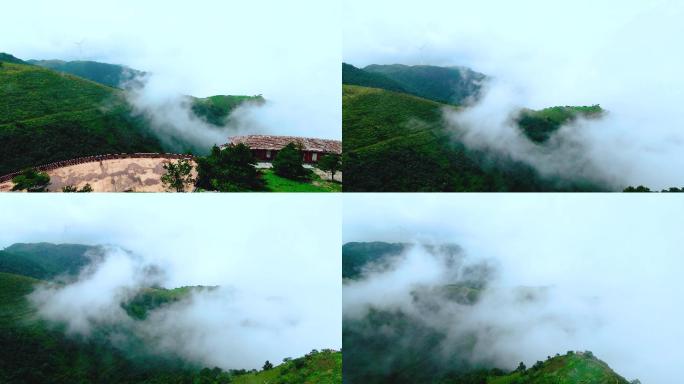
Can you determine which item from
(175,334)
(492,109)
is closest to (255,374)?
(175,334)

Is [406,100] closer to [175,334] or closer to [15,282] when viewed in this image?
[175,334]

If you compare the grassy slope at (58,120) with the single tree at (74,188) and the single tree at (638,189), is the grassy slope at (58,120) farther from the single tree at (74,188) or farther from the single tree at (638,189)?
the single tree at (638,189)

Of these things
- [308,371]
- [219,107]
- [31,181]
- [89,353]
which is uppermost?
[219,107]

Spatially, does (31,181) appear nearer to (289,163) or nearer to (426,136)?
(289,163)

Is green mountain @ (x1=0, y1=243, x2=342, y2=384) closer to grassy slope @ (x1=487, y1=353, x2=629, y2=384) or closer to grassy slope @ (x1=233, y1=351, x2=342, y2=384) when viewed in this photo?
grassy slope @ (x1=233, y1=351, x2=342, y2=384)

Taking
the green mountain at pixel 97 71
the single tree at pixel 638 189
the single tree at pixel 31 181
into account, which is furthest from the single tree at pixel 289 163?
the single tree at pixel 638 189

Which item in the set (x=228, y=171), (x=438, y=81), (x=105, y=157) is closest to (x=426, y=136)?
(x=438, y=81)
